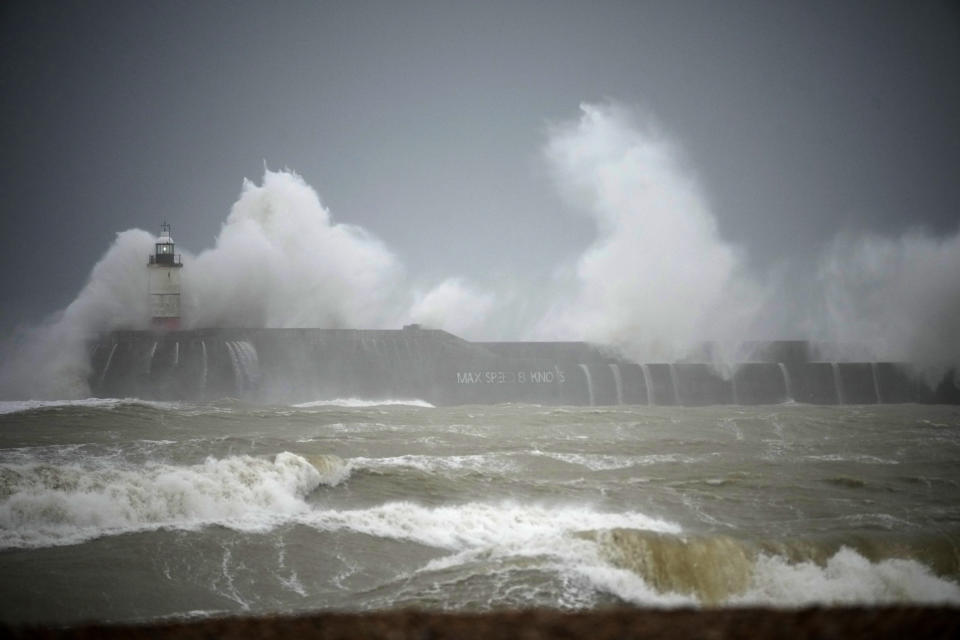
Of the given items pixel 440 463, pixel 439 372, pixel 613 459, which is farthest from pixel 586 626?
pixel 439 372

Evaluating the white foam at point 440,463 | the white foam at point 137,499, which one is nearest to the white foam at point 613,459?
the white foam at point 440,463

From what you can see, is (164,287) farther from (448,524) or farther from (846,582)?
(846,582)

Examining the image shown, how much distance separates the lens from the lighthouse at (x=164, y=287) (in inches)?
1102

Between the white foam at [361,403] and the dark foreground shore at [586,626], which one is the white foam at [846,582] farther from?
the white foam at [361,403]

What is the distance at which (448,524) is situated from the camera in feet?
28.6

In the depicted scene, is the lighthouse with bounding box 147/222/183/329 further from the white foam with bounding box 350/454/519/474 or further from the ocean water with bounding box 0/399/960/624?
the white foam with bounding box 350/454/519/474

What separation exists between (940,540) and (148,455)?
11366mm

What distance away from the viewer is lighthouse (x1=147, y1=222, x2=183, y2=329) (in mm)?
28000

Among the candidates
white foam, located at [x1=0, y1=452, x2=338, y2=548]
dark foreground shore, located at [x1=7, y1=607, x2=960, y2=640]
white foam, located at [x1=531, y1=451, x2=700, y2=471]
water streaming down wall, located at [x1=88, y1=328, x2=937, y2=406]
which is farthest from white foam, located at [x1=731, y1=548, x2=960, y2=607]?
water streaming down wall, located at [x1=88, y1=328, x2=937, y2=406]

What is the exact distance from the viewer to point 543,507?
950cm

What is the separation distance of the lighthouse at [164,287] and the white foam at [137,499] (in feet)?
64.2

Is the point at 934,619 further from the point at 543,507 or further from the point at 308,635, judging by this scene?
the point at 543,507

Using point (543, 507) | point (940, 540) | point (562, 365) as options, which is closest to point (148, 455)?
point (543, 507)

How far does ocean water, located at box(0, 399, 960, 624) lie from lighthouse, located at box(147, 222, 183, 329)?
1335 cm
